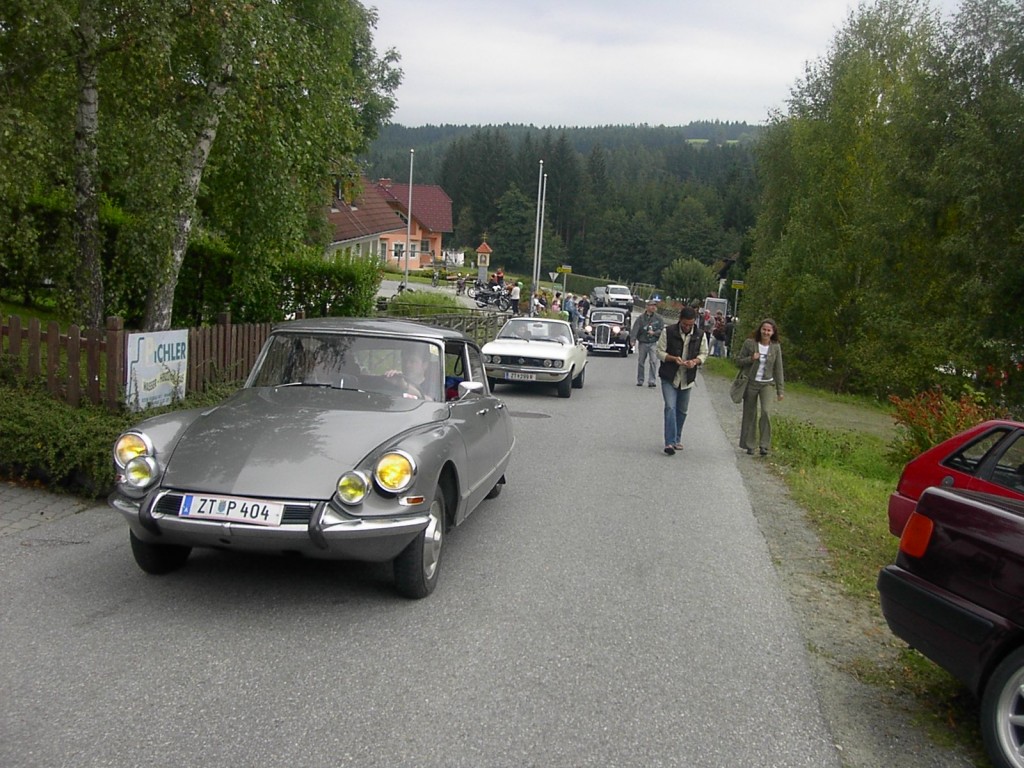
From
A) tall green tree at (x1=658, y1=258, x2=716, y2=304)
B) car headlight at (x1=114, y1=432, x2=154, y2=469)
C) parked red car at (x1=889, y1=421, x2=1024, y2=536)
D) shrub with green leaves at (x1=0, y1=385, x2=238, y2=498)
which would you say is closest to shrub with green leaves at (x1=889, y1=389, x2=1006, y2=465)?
parked red car at (x1=889, y1=421, x2=1024, y2=536)

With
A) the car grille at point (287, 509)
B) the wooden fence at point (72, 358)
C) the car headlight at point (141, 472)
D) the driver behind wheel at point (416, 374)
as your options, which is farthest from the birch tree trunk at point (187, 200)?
the car grille at point (287, 509)

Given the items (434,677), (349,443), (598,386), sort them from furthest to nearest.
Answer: (598,386), (349,443), (434,677)

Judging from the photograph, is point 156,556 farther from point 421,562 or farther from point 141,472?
point 421,562

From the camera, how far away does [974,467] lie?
253 inches

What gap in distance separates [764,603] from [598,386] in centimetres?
1524

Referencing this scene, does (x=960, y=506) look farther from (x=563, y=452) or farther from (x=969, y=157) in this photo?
(x=969, y=157)

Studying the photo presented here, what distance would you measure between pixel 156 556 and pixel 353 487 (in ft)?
4.67

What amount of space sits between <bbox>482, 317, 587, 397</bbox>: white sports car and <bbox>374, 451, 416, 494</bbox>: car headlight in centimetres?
1175

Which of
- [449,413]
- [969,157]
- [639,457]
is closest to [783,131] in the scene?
[969,157]

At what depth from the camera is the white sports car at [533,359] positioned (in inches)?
691

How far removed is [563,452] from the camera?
37.7 feet

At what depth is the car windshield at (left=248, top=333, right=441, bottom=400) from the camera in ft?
21.4

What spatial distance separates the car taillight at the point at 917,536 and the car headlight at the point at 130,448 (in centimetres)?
402

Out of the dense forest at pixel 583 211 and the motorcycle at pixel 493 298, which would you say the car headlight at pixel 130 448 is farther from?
the dense forest at pixel 583 211
